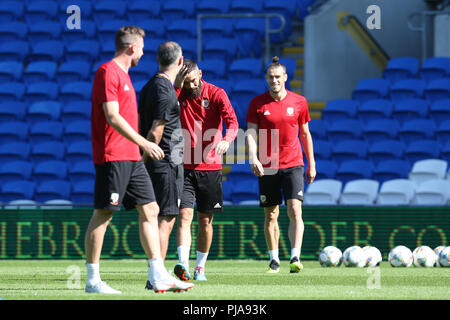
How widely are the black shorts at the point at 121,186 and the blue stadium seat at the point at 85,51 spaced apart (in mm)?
12300

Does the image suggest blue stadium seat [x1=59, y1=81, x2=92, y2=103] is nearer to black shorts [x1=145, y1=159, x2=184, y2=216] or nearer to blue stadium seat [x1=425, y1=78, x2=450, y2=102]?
blue stadium seat [x1=425, y1=78, x2=450, y2=102]

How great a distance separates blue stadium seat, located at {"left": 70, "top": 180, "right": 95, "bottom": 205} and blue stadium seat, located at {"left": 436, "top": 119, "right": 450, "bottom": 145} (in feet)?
19.4

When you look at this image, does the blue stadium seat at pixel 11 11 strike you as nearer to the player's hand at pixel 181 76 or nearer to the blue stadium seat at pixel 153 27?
the blue stadium seat at pixel 153 27

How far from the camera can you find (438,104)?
16.0 meters

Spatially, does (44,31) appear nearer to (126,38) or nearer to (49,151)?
(49,151)

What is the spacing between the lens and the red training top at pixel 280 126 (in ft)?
33.4

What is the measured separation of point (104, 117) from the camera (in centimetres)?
696

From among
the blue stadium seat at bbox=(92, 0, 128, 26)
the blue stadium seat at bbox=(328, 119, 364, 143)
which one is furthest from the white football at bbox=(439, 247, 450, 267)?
the blue stadium seat at bbox=(92, 0, 128, 26)

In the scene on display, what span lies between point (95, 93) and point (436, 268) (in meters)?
5.59

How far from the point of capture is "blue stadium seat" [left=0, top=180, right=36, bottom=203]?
16094 mm

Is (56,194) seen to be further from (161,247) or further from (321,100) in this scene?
(161,247)

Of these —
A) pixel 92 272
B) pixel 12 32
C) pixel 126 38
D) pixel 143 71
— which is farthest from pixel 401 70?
pixel 92 272
